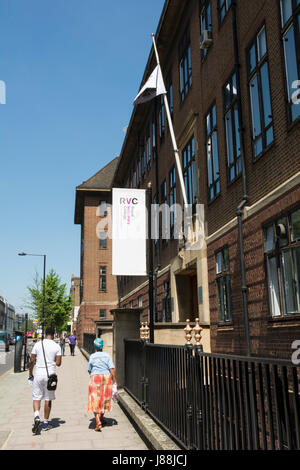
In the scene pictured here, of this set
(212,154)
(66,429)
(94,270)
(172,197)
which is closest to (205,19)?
(212,154)

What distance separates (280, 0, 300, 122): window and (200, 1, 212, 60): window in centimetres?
579

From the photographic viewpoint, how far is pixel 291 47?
377 inches

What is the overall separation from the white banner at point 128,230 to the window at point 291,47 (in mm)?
8764

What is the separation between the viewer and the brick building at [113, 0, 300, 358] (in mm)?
9727

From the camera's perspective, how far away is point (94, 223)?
5294 centimetres

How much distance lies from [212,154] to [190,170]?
264cm

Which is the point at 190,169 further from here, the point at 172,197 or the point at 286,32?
the point at 286,32

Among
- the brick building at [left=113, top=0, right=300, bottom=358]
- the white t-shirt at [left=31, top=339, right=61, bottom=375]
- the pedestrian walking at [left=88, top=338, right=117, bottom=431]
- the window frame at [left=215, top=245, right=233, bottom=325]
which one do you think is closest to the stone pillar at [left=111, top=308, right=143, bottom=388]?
the brick building at [left=113, top=0, right=300, bottom=358]

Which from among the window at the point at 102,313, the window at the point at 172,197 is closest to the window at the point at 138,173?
the window at the point at 172,197

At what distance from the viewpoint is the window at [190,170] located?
55.7 feet

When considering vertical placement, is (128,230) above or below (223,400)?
above

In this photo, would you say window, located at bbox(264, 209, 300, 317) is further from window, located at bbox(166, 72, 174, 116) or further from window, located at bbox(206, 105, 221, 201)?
window, located at bbox(166, 72, 174, 116)

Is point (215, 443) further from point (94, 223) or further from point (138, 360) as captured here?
point (94, 223)

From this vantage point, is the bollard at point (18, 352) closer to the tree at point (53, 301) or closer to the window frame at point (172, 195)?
the window frame at point (172, 195)
